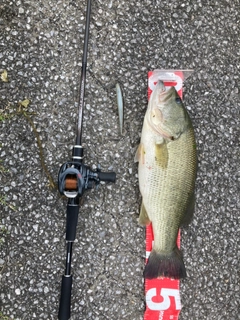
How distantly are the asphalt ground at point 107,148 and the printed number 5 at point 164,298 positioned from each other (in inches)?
2.7

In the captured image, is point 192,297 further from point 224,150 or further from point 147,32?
point 147,32

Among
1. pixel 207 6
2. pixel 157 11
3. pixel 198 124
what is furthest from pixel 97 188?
pixel 207 6

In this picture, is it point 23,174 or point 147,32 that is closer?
point 23,174

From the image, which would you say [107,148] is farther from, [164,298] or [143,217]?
[164,298]

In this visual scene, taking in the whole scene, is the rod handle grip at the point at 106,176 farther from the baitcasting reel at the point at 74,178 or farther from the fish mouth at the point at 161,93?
the fish mouth at the point at 161,93

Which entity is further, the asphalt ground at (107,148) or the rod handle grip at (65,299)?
the asphalt ground at (107,148)

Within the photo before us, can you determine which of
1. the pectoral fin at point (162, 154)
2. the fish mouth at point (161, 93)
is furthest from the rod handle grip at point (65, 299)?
the fish mouth at point (161, 93)

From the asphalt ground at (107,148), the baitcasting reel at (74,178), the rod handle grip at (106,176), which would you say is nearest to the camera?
the baitcasting reel at (74,178)

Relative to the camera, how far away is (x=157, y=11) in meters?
3.13

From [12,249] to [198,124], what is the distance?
5.28 ft

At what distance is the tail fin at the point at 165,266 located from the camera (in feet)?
8.96

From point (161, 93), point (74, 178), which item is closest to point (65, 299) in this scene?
point (74, 178)

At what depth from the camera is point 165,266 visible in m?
2.73

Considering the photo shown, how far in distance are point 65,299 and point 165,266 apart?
27.2 inches
